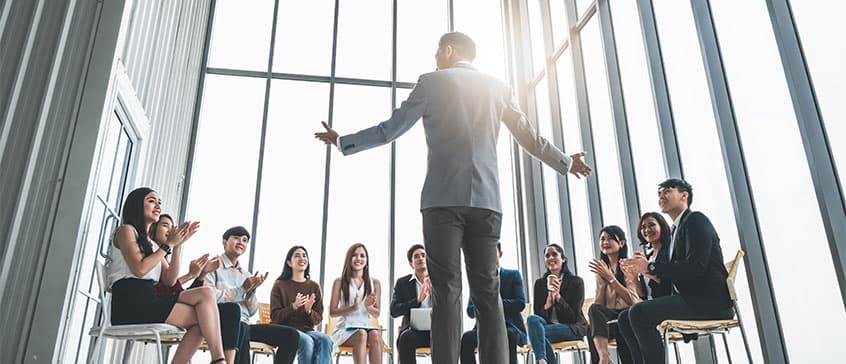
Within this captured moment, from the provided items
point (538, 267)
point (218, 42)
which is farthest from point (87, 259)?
point (538, 267)

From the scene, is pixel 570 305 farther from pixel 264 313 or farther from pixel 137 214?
pixel 137 214

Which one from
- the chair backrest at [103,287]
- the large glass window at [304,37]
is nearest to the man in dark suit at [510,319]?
the chair backrest at [103,287]

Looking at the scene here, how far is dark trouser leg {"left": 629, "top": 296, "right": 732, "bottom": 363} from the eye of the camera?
2.89 m

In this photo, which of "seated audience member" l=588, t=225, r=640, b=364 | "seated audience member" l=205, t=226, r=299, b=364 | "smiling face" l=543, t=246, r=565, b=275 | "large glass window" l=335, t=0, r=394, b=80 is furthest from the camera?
"large glass window" l=335, t=0, r=394, b=80

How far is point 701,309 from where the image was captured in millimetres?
2889

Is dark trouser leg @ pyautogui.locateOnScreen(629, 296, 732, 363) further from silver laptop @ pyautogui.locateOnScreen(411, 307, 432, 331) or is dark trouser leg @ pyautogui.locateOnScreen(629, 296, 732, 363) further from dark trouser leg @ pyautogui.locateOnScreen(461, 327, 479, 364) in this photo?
silver laptop @ pyautogui.locateOnScreen(411, 307, 432, 331)

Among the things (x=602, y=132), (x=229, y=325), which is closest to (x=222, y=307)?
(x=229, y=325)

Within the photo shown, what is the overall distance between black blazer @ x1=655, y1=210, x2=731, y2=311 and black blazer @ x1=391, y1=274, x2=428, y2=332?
65.9 inches

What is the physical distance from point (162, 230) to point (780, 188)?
3.29 m

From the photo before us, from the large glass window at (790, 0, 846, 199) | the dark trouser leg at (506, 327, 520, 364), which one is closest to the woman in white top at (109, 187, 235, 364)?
the dark trouser leg at (506, 327, 520, 364)

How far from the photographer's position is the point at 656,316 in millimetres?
2928

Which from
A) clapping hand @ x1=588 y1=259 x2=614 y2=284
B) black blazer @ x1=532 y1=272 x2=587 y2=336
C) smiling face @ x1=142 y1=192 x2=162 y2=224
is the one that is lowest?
black blazer @ x1=532 y1=272 x2=587 y2=336

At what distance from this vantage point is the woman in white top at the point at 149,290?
2.84 metres

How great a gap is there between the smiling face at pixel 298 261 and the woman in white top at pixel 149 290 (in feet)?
4.03
